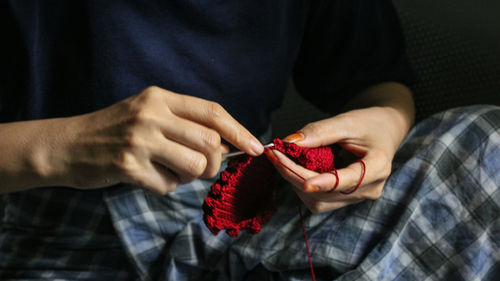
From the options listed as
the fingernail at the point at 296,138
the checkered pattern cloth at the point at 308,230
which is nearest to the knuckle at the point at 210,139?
the fingernail at the point at 296,138

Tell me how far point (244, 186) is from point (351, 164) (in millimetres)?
172

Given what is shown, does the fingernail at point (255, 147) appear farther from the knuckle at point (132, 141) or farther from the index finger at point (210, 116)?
the knuckle at point (132, 141)

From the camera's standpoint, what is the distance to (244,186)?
677 mm

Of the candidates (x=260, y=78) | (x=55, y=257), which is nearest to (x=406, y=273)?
(x=260, y=78)

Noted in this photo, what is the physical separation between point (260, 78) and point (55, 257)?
0.53 metres

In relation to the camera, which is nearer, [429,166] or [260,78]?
[429,166]

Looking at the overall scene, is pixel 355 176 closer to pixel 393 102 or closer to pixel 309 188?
pixel 309 188

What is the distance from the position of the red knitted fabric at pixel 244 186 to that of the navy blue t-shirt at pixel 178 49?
207 mm

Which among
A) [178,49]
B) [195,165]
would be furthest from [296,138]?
[178,49]

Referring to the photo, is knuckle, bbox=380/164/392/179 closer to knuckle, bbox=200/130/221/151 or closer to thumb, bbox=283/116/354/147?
thumb, bbox=283/116/354/147

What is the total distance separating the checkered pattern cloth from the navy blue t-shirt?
0.61 feet

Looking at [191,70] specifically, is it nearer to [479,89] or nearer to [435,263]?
[435,263]

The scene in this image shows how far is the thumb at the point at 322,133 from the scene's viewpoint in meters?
0.62

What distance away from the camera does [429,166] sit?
2.15ft
